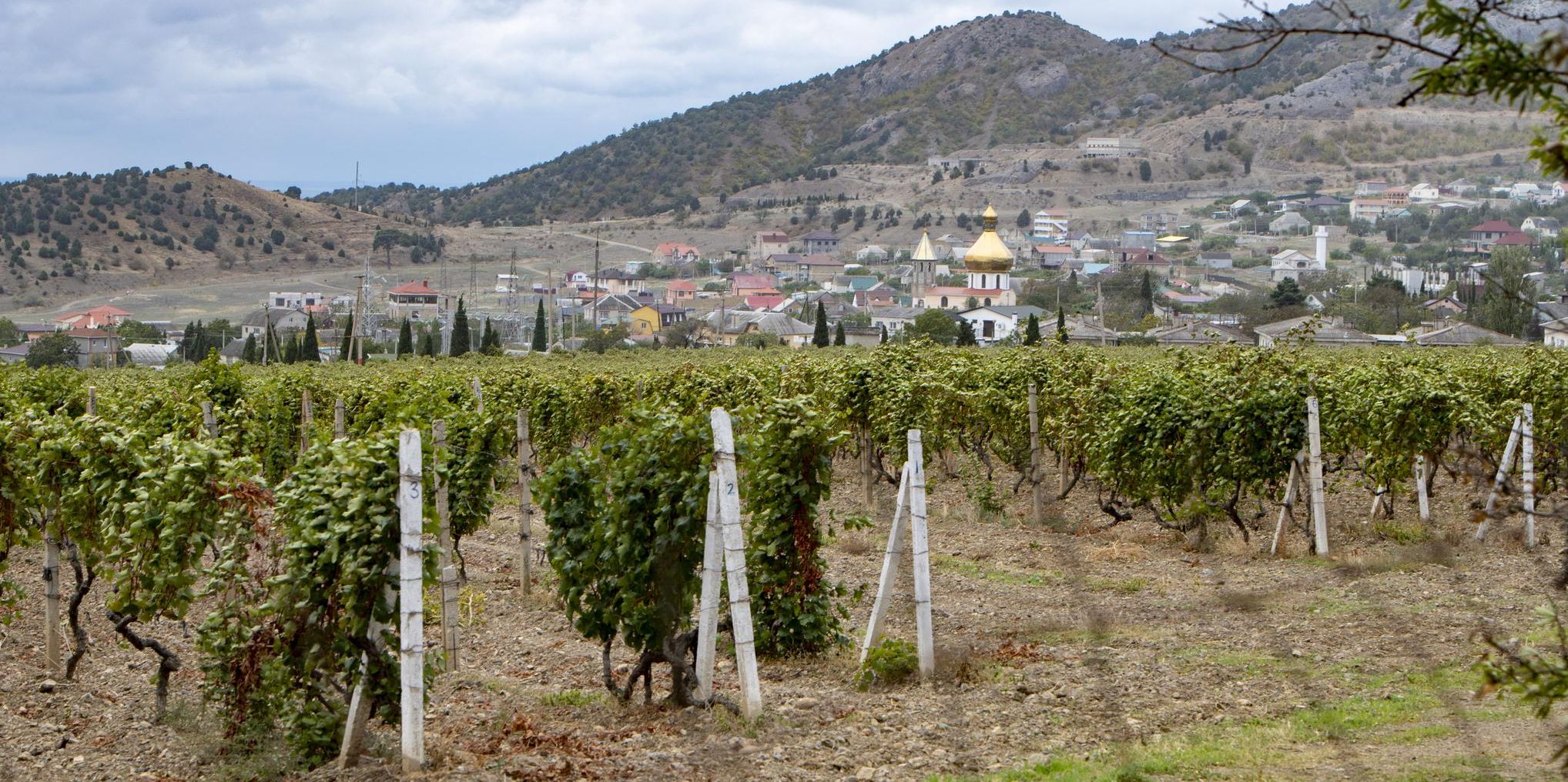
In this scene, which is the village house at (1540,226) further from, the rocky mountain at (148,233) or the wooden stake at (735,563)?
the wooden stake at (735,563)

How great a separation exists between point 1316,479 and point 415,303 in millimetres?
115185

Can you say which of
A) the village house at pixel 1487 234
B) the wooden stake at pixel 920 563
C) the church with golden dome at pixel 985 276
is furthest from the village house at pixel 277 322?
the village house at pixel 1487 234

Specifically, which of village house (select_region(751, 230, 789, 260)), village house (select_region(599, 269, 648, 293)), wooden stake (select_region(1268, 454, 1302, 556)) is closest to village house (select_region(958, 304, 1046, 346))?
village house (select_region(599, 269, 648, 293))

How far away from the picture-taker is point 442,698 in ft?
27.1

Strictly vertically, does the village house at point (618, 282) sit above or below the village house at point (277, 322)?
above

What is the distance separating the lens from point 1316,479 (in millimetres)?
12406

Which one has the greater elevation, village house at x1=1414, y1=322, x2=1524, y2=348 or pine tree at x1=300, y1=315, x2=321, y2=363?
village house at x1=1414, y1=322, x2=1524, y2=348

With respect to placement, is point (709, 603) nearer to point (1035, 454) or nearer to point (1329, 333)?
point (1035, 454)

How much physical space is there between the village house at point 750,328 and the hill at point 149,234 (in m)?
46.6

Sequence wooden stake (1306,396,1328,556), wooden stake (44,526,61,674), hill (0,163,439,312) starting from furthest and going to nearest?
hill (0,163,439,312), wooden stake (1306,396,1328,556), wooden stake (44,526,61,674)

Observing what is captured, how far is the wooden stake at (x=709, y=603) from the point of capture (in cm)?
763

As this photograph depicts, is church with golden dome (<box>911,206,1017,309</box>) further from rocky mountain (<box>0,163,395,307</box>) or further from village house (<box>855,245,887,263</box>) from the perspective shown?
village house (<box>855,245,887,263</box>)

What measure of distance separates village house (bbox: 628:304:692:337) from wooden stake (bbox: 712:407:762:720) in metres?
97.8

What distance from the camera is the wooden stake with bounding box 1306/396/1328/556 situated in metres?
12.3
